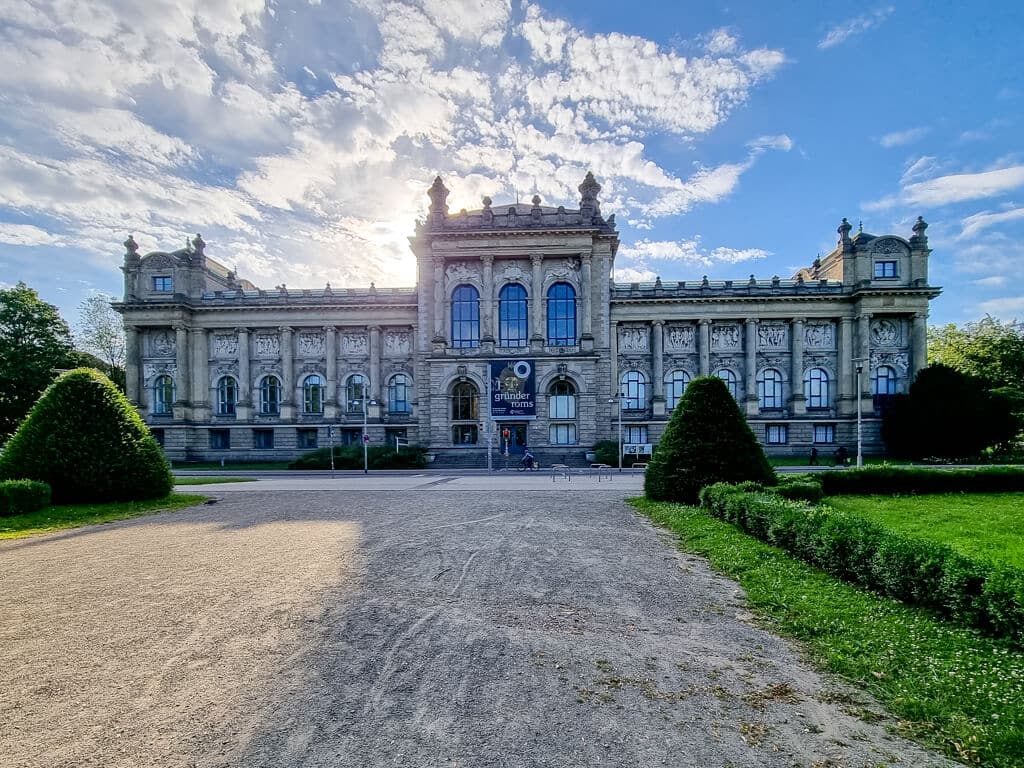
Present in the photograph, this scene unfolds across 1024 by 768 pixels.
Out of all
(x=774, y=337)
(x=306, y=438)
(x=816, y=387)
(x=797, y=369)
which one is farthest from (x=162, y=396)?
(x=816, y=387)

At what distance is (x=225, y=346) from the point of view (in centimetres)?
4938

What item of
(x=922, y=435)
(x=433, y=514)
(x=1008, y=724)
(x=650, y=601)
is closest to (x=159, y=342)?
(x=433, y=514)

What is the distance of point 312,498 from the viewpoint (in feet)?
66.9

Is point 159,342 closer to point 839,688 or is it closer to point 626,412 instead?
point 626,412

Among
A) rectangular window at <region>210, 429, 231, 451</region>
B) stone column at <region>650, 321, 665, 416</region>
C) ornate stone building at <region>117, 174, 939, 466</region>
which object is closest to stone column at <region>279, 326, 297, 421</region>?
ornate stone building at <region>117, 174, 939, 466</region>

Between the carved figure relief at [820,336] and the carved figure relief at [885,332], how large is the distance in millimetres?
Result: 3404

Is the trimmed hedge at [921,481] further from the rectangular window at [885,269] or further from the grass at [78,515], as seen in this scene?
the rectangular window at [885,269]

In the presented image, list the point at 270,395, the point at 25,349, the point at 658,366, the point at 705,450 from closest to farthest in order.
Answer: the point at 705,450 → the point at 25,349 → the point at 658,366 → the point at 270,395

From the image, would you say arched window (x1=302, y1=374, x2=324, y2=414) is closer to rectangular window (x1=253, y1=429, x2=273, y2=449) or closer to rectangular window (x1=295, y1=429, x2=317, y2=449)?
rectangular window (x1=295, y1=429, x2=317, y2=449)

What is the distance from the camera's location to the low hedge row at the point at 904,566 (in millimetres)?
5844

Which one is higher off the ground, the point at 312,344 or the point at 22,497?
the point at 312,344

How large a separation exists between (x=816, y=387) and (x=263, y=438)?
5572 centimetres

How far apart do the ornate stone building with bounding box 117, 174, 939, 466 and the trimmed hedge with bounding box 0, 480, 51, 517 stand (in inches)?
1078

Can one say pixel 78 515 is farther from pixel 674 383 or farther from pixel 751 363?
pixel 751 363
